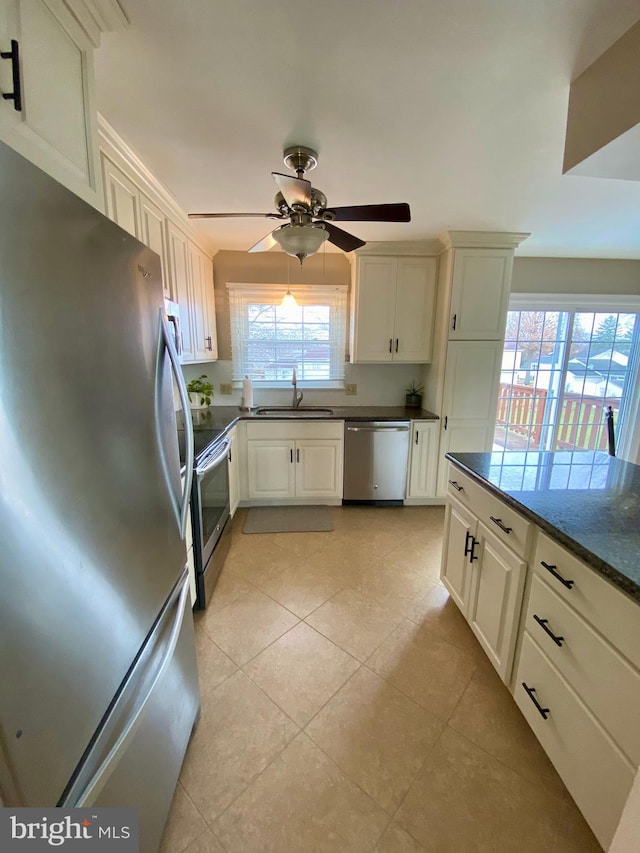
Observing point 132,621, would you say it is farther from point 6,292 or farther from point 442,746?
point 442,746

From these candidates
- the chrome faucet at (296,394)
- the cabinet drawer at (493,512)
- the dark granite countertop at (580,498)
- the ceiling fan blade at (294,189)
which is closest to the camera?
the dark granite countertop at (580,498)

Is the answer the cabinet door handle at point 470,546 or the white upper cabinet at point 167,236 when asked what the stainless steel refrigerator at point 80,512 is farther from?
the cabinet door handle at point 470,546

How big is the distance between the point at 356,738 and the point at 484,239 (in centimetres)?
340

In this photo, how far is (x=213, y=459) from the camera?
6.82 ft

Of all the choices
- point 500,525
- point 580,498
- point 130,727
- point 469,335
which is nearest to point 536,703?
point 500,525

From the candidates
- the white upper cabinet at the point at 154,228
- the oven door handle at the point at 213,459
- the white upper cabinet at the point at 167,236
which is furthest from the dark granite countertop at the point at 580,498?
the white upper cabinet at the point at 167,236

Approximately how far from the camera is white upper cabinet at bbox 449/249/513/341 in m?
2.84

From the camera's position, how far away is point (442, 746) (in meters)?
1.27

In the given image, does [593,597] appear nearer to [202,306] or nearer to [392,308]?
[392,308]

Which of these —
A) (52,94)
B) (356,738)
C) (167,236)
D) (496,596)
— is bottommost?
(356,738)

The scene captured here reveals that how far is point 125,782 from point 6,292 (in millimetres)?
1114

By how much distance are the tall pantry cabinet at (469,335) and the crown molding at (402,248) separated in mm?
107

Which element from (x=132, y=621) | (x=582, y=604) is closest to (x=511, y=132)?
(x=582, y=604)

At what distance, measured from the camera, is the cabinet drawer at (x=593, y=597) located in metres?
0.85
